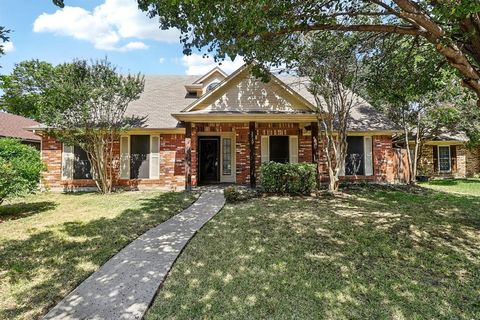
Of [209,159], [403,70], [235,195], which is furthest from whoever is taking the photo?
[209,159]

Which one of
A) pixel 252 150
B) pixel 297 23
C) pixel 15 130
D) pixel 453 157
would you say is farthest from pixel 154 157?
pixel 453 157

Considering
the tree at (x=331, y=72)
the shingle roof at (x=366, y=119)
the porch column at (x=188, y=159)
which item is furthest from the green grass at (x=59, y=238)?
the shingle roof at (x=366, y=119)

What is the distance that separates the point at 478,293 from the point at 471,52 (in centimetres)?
467

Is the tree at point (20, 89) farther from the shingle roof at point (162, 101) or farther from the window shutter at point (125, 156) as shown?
the window shutter at point (125, 156)

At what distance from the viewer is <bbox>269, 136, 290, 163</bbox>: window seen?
14.3 m

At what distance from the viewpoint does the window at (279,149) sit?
14.3 m

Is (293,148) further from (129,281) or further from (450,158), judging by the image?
(450,158)

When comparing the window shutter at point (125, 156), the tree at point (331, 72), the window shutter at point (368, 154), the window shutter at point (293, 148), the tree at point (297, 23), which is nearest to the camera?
the tree at point (297, 23)

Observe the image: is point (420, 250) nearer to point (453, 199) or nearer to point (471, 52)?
point (471, 52)

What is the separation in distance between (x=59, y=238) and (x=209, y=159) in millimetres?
9074

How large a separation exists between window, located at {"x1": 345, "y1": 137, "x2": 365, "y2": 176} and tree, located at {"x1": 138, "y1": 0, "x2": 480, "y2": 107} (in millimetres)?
8291

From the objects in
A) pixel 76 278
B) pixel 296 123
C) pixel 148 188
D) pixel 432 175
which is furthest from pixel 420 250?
pixel 432 175

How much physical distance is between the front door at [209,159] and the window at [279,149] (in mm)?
2800

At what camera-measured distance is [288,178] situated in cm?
1127
